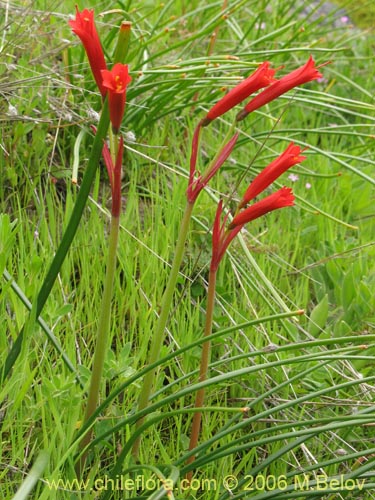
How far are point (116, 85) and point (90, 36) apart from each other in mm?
105

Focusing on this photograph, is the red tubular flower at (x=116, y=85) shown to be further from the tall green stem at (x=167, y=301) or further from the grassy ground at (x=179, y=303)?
the grassy ground at (x=179, y=303)

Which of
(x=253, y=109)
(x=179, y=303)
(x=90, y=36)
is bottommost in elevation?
(x=179, y=303)

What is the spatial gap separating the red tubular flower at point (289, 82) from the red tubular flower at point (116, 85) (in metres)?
0.22

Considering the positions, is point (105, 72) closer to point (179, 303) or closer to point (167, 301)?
point (167, 301)

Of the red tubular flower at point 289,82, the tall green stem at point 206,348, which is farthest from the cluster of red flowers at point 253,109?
the tall green stem at point 206,348

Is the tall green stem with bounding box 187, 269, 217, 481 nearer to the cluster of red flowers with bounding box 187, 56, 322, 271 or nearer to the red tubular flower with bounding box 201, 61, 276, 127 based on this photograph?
the cluster of red flowers with bounding box 187, 56, 322, 271

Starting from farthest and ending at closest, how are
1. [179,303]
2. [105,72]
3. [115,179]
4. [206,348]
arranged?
1. [179,303]
2. [206,348]
3. [115,179]
4. [105,72]

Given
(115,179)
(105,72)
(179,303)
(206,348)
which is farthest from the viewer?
(179,303)

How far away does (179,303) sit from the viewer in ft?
5.71

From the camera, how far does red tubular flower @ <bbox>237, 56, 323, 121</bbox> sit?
1.22 metres

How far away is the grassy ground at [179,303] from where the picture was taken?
1369 millimetres

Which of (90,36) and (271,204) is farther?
(271,204)

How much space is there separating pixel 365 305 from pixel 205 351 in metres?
0.79

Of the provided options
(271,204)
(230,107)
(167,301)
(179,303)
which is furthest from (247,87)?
(179,303)
